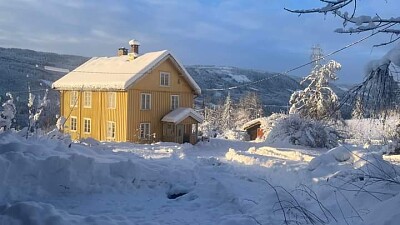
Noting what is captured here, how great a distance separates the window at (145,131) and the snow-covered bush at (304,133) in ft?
29.0

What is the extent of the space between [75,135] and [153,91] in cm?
821

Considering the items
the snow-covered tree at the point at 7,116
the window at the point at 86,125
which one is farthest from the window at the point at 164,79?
the snow-covered tree at the point at 7,116

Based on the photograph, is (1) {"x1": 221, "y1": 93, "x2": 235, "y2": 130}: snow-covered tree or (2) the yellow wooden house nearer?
(2) the yellow wooden house

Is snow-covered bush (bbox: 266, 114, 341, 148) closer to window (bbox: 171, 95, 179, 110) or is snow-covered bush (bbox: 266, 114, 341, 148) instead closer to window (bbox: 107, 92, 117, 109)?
window (bbox: 171, 95, 179, 110)

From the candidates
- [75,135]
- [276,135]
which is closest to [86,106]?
[75,135]

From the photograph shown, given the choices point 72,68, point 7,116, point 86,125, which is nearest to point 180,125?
point 86,125

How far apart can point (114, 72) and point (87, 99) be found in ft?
10.6

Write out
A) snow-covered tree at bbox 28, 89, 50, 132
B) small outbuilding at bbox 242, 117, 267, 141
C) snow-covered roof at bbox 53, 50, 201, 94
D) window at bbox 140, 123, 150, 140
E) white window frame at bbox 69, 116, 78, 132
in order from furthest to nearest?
small outbuilding at bbox 242, 117, 267, 141, white window frame at bbox 69, 116, 78, 132, window at bbox 140, 123, 150, 140, snow-covered roof at bbox 53, 50, 201, 94, snow-covered tree at bbox 28, 89, 50, 132

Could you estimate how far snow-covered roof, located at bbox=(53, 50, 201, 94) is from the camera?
3016 cm

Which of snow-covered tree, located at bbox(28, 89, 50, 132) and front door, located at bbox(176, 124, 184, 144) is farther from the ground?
snow-covered tree, located at bbox(28, 89, 50, 132)

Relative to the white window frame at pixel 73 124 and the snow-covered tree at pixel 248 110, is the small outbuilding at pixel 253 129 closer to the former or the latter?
the white window frame at pixel 73 124

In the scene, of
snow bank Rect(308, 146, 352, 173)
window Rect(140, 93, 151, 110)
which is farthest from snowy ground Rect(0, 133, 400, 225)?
window Rect(140, 93, 151, 110)

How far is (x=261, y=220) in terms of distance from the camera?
21.8 ft

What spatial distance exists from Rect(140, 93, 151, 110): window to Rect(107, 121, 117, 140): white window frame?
250 cm
